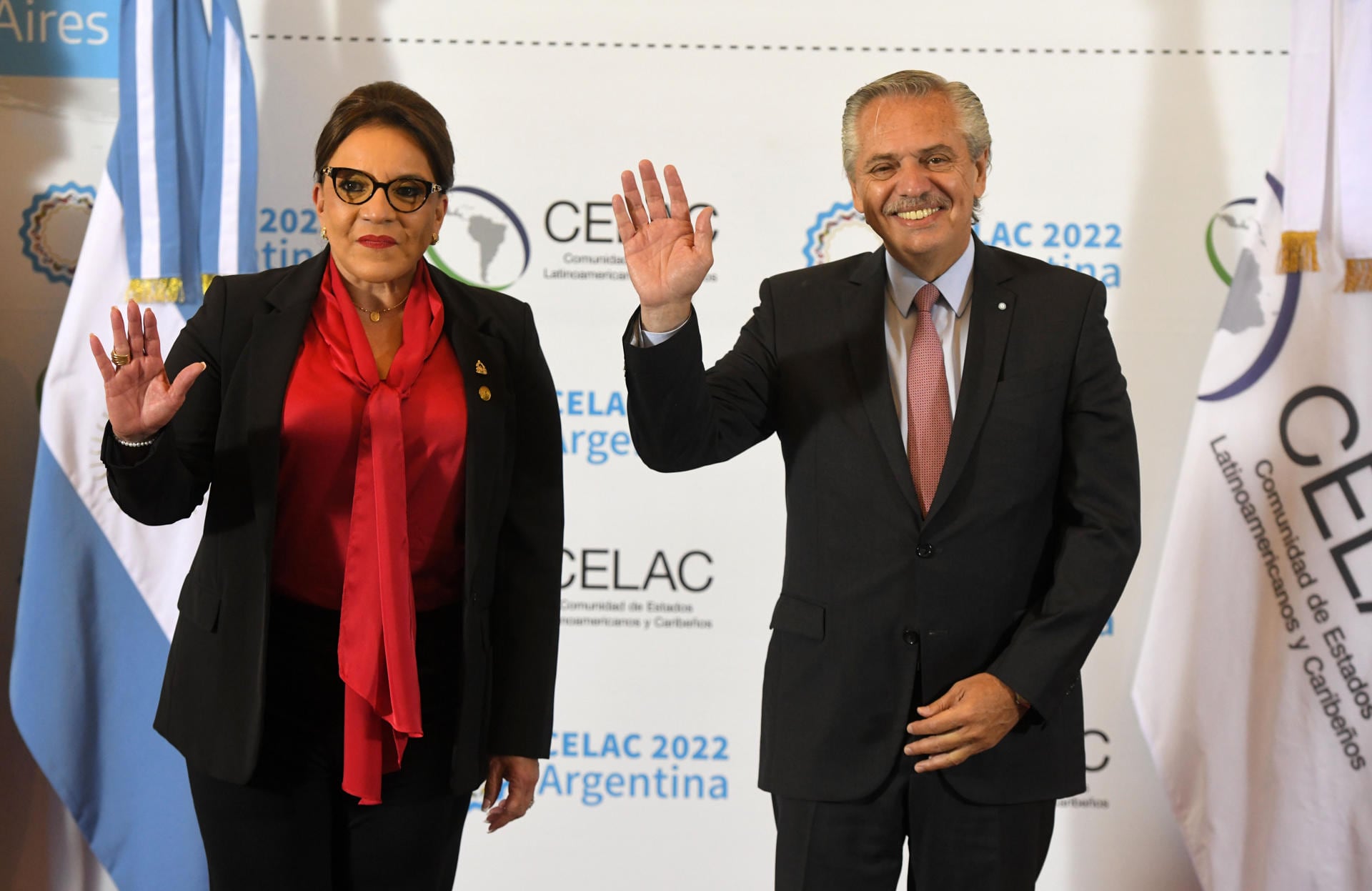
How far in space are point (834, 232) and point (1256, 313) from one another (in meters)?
1.10

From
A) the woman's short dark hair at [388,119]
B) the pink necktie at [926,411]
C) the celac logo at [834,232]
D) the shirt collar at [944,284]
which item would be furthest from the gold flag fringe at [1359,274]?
the woman's short dark hair at [388,119]

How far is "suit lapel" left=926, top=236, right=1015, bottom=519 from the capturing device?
170 centimetres

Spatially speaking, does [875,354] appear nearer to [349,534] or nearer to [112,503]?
[349,534]

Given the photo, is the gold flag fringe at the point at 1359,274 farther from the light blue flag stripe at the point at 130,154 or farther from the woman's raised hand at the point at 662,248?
the light blue flag stripe at the point at 130,154

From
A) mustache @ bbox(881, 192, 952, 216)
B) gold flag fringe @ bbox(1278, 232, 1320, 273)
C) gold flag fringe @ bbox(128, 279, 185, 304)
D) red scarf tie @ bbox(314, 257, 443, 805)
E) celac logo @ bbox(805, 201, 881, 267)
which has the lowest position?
red scarf tie @ bbox(314, 257, 443, 805)

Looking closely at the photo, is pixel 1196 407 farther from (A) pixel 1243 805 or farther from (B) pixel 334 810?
(B) pixel 334 810

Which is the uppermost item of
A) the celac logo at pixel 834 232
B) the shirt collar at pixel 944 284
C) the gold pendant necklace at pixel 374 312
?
the celac logo at pixel 834 232

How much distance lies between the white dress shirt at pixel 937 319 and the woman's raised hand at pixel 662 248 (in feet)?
1.18

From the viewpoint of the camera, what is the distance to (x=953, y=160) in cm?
182

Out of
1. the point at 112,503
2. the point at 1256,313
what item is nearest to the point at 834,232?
the point at 1256,313

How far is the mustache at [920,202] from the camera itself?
178cm

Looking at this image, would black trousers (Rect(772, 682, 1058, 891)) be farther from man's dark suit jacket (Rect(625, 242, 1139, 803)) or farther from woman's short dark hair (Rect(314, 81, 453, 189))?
woman's short dark hair (Rect(314, 81, 453, 189))

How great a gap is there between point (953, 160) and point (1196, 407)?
1.59 metres

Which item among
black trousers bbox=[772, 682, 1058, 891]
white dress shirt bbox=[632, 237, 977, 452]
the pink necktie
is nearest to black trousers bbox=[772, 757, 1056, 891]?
black trousers bbox=[772, 682, 1058, 891]
